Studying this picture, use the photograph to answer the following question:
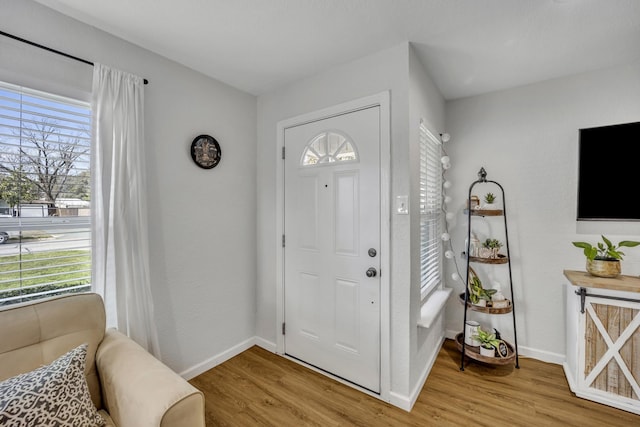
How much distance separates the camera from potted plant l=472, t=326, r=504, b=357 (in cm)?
226

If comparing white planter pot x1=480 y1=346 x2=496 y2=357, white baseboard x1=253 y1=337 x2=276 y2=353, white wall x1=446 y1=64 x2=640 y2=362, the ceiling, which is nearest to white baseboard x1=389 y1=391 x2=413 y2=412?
white planter pot x1=480 y1=346 x2=496 y2=357

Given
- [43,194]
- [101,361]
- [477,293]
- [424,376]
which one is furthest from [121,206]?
[477,293]

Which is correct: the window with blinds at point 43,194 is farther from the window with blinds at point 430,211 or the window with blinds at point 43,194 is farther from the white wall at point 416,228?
the window with blinds at point 430,211

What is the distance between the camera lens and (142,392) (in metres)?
1.11

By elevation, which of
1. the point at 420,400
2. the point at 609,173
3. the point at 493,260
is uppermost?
the point at 609,173

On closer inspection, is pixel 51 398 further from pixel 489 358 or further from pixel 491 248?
pixel 491 248

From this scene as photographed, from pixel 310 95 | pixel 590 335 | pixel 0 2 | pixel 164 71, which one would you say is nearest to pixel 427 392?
pixel 590 335

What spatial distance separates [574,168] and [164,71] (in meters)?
3.39

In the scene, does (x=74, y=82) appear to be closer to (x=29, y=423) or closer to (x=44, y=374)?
(x=44, y=374)

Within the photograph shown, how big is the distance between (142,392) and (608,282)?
2791 mm

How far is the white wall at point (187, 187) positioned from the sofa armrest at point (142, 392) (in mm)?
767

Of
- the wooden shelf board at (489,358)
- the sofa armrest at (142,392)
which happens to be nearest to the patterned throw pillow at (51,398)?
the sofa armrest at (142,392)

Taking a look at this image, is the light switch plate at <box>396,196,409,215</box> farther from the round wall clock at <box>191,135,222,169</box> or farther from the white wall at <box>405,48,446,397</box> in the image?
the round wall clock at <box>191,135,222,169</box>

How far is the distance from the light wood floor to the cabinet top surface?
82 centimetres
